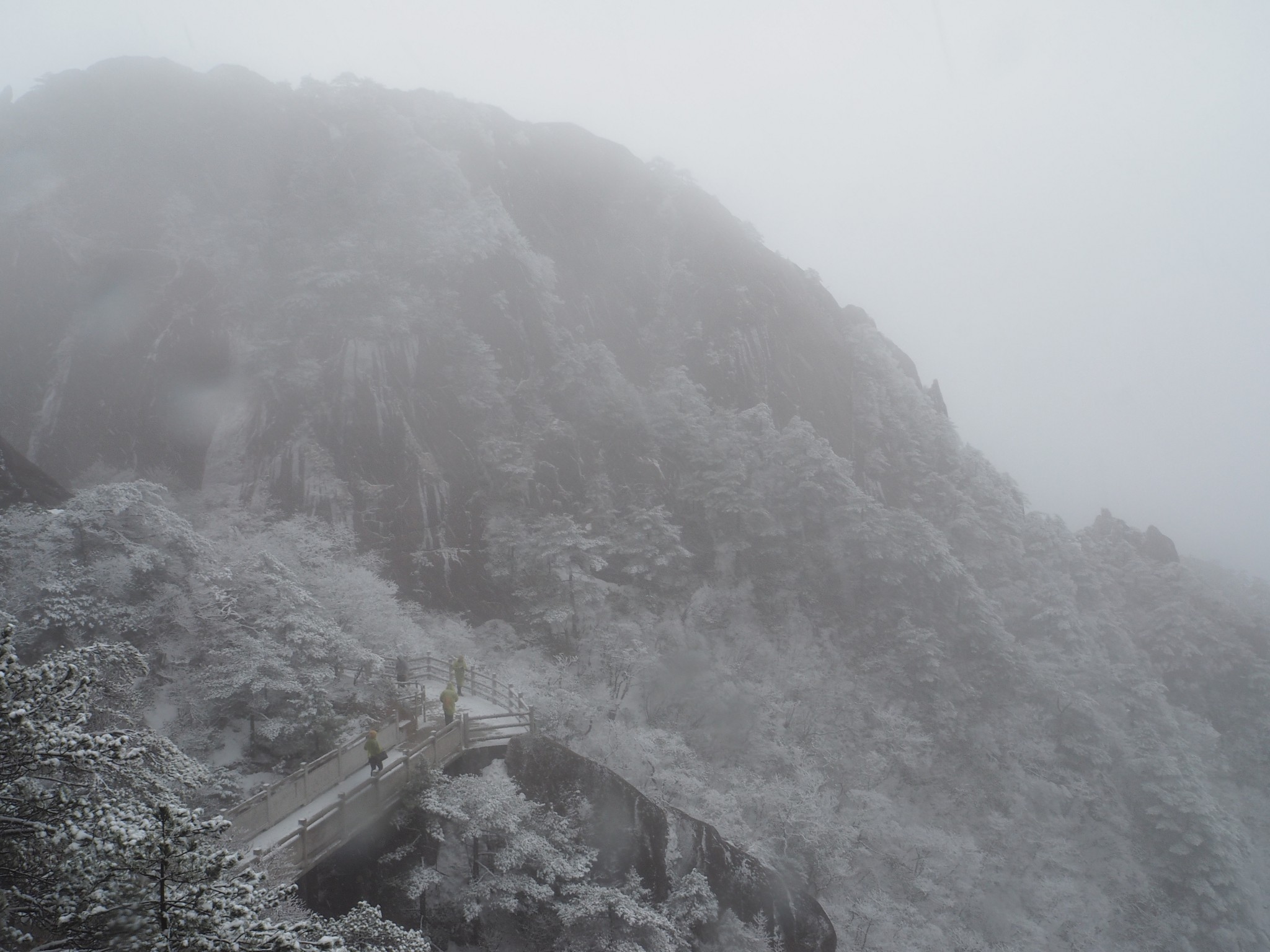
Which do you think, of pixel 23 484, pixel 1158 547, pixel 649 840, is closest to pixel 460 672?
pixel 649 840

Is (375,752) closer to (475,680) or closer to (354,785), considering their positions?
(354,785)

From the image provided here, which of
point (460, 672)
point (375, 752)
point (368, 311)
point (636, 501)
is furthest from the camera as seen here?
point (636, 501)

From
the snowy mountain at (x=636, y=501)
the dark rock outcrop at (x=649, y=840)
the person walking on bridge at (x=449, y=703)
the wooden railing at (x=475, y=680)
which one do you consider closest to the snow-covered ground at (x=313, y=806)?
the person walking on bridge at (x=449, y=703)

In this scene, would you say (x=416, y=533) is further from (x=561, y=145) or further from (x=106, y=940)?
(x=561, y=145)

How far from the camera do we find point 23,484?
1666 cm

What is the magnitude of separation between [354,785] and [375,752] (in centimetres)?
79

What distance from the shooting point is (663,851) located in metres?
15.9

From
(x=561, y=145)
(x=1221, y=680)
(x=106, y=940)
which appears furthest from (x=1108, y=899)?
(x=561, y=145)

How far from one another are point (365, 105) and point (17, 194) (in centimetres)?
1785

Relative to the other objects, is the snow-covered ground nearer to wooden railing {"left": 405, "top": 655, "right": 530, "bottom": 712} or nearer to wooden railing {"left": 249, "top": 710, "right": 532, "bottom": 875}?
wooden railing {"left": 249, "top": 710, "right": 532, "bottom": 875}

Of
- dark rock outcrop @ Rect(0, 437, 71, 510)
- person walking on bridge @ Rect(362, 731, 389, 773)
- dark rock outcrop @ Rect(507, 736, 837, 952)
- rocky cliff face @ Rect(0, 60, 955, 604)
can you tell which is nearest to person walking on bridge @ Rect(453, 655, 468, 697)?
dark rock outcrop @ Rect(507, 736, 837, 952)

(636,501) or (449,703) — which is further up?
(636,501)

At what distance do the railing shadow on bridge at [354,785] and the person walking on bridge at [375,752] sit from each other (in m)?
0.22

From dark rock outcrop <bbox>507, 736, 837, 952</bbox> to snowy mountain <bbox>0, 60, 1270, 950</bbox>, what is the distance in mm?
2903
